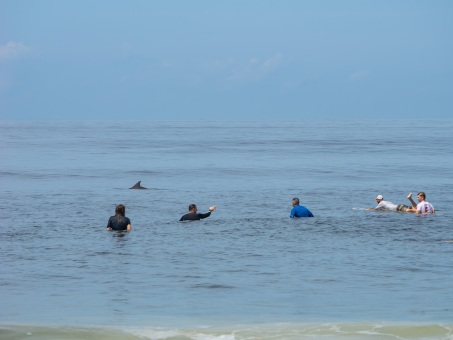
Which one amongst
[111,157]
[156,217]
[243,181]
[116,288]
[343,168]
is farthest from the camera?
[111,157]

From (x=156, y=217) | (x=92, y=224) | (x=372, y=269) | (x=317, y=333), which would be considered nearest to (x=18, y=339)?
(x=317, y=333)

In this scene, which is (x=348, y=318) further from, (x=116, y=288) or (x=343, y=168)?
(x=343, y=168)

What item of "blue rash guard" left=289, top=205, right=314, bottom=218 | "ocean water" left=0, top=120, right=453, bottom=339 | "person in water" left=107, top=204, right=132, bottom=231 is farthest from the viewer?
"blue rash guard" left=289, top=205, right=314, bottom=218

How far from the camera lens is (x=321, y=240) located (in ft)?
79.3

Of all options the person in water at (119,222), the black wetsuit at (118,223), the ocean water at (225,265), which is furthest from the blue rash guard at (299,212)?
the black wetsuit at (118,223)

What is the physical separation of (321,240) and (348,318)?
28.8 feet

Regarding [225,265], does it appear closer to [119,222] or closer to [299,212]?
[119,222]

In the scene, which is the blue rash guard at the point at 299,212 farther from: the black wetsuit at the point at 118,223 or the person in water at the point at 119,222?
the black wetsuit at the point at 118,223

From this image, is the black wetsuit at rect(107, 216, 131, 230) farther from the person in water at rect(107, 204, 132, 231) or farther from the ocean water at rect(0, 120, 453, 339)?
the ocean water at rect(0, 120, 453, 339)

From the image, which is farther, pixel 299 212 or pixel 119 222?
pixel 299 212

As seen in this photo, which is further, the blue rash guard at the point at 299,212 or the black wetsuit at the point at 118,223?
the blue rash guard at the point at 299,212

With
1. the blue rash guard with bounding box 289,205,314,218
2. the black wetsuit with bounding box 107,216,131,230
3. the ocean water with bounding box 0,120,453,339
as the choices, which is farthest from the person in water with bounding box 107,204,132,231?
the blue rash guard with bounding box 289,205,314,218

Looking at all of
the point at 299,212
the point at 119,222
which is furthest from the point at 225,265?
the point at 299,212

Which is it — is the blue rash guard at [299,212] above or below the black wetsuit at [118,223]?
above
